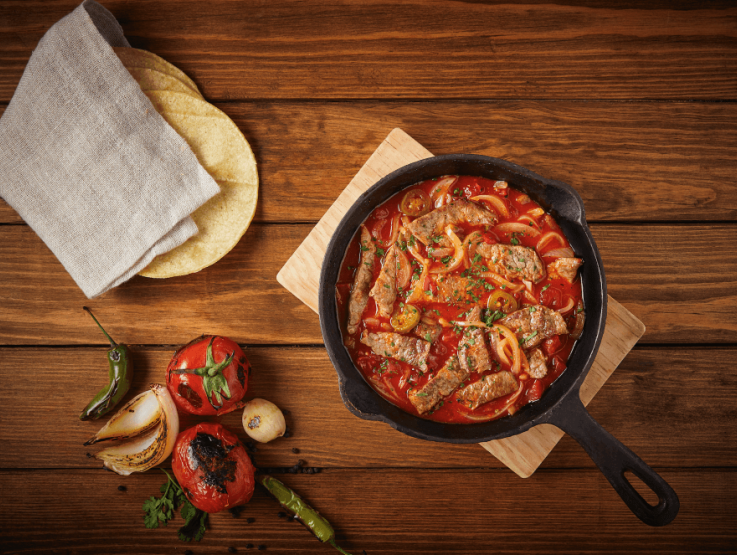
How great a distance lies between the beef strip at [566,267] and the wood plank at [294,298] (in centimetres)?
71

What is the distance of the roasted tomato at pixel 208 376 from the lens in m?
2.95

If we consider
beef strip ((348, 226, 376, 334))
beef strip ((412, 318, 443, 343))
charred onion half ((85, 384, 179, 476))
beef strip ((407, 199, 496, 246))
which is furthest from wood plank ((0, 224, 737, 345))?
beef strip ((407, 199, 496, 246))

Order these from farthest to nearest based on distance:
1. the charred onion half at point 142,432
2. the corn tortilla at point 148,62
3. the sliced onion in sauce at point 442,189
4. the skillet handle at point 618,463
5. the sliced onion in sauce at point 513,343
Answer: the corn tortilla at point 148,62
the charred onion half at point 142,432
the sliced onion in sauce at point 442,189
the sliced onion in sauce at point 513,343
the skillet handle at point 618,463

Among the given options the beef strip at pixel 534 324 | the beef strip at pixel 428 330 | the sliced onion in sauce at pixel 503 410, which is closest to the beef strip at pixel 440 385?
the beef strip at pixel 428 330

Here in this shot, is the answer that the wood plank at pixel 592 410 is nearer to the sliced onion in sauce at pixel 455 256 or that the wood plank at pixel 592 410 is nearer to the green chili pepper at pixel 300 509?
the green chili pepper at pixel 300 509

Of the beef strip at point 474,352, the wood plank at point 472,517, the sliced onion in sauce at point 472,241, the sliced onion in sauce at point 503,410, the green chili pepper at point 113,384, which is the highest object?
the sliced onion in sauce at point 472,241

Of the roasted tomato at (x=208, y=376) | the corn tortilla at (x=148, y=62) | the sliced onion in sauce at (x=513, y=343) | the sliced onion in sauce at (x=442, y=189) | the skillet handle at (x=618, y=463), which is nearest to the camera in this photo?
the skillet handle at (x=618, y=463)

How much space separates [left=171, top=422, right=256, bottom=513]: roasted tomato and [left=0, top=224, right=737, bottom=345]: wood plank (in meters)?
0.69

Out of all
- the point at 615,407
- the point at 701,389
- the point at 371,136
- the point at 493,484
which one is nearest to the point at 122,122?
the point at 371,136

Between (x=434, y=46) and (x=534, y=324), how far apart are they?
83.2 inches

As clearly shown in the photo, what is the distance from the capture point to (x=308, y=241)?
10.2 ft

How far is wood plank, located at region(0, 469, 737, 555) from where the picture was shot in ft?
10.8

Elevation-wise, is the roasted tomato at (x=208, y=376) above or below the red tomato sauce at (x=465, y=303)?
below

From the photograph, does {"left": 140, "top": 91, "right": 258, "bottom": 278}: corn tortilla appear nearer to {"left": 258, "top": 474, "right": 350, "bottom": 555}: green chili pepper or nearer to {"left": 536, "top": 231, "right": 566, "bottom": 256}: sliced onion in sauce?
{"left": 258, "top": 474, "right": 350, "bottom": 555}: green chili pepper
